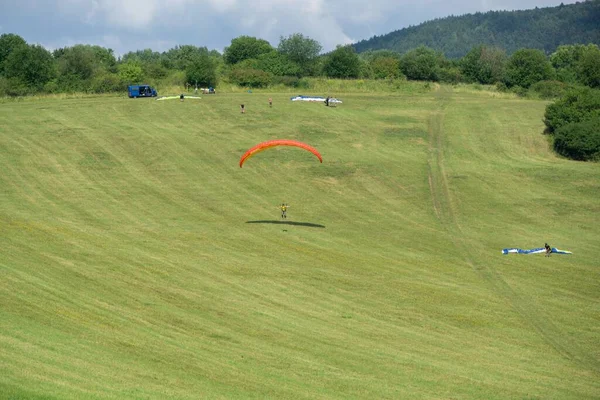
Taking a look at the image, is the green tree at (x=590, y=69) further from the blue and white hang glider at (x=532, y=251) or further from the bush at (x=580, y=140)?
the blue and white hang glider at (x=532, y=251)

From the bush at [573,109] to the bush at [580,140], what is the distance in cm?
209

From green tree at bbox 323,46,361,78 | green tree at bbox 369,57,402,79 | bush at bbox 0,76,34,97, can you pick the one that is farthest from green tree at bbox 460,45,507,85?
bush at bbox 0,76,34,97

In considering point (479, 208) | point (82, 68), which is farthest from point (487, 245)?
point (82, 68)

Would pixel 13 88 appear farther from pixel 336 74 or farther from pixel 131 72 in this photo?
pixel 336 74

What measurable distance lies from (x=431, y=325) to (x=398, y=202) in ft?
83.3

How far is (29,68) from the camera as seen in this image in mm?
106938

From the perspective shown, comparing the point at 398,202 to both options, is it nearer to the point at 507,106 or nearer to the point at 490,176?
the point at 490,176

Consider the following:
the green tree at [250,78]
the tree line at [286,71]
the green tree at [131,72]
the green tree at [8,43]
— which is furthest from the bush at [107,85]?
the green tree at [8,43]

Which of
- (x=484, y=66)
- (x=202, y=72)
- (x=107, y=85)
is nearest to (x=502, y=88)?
(x=484, y=66)

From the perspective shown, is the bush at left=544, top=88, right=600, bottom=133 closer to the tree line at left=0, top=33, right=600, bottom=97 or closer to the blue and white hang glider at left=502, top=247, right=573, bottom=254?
the tree line at left=0, top=33, right=600, bottom=97

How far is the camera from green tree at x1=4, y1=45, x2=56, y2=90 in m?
106

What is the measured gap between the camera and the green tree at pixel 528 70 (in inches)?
4311

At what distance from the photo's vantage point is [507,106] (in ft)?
307

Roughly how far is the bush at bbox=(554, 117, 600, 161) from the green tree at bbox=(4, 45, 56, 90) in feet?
207
